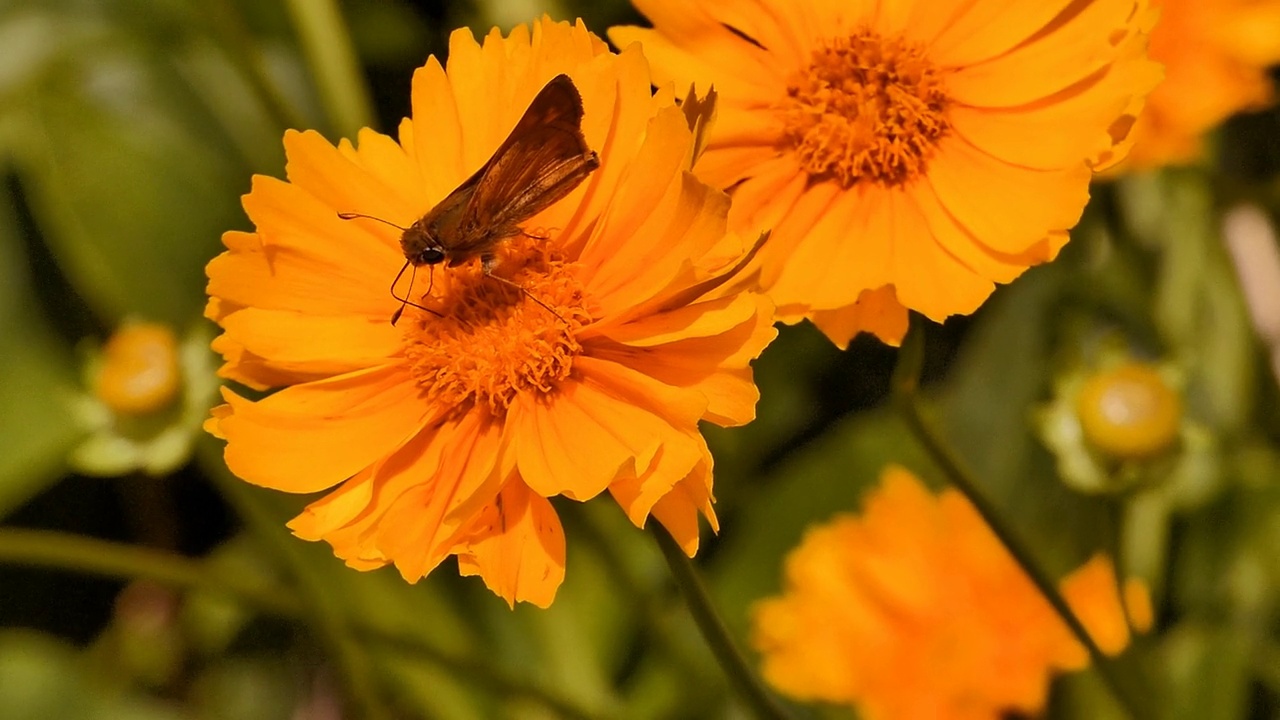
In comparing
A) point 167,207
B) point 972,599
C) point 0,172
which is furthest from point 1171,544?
point 0,172

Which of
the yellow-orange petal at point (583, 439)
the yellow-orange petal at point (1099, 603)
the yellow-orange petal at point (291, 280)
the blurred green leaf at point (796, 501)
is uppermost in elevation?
the yellow-orange petal at point (291, 280)

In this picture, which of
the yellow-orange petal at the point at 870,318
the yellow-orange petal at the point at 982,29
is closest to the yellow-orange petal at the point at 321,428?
the yellow-orange petal at the point at 870,318

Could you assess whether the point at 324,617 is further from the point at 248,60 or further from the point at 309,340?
the point at 248,60

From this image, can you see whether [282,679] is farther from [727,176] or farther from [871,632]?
[727,176]

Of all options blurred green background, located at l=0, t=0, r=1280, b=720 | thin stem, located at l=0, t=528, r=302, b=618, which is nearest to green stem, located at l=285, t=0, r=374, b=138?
blurred green background, located at l=0, t=0, r=1280, b=720

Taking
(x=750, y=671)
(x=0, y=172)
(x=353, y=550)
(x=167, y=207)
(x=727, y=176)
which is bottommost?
(x=750, y=671)

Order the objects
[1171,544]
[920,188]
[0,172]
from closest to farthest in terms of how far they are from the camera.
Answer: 1. [920,188]
2. [1171,544]
3. [0,172]

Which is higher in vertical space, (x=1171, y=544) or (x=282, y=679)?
(x=282, y=679)

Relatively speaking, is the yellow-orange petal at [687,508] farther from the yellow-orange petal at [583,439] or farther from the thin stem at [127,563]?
the thin stem at [127,563]

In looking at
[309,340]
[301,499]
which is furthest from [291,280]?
[301,499]
